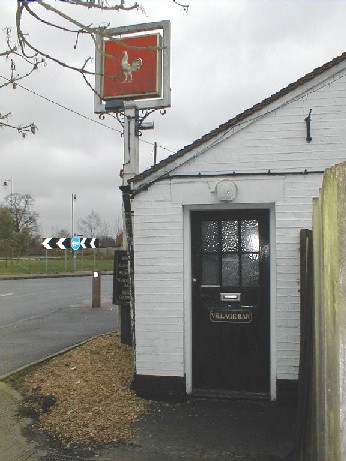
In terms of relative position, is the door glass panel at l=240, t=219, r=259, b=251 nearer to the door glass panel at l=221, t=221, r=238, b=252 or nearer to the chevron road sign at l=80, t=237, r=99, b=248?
the door glass panel at l=221, t=221, r=238, b=252

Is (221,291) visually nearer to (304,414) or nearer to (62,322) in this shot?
(304,414)

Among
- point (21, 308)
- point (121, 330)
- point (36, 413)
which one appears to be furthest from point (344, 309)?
point (21, 308)

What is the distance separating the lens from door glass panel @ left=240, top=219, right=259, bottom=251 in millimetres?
5277

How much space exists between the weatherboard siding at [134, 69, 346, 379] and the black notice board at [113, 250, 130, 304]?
1.95 m

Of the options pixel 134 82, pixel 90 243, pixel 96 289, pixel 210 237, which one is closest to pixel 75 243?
pixel 90 243

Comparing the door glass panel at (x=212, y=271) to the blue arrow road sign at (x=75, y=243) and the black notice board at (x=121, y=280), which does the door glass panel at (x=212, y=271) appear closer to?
the black notice board at (x=121, y=280)

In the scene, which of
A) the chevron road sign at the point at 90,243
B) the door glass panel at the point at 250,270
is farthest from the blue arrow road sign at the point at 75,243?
the door glass panel at the point at 250,270

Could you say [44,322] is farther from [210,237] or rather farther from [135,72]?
[210,237]

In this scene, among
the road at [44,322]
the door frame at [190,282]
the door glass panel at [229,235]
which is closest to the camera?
the door frame at [190,282]

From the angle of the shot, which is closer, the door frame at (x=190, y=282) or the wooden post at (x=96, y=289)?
the door frame at (x=190, y=282)

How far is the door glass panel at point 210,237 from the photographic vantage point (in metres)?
5.34

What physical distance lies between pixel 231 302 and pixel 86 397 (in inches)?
76.8

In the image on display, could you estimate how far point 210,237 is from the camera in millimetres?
5352

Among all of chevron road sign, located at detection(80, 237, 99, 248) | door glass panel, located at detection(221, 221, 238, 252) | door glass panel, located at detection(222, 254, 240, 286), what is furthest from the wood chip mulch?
chevron road sign, located at detection(80, 237, 99, 248)
